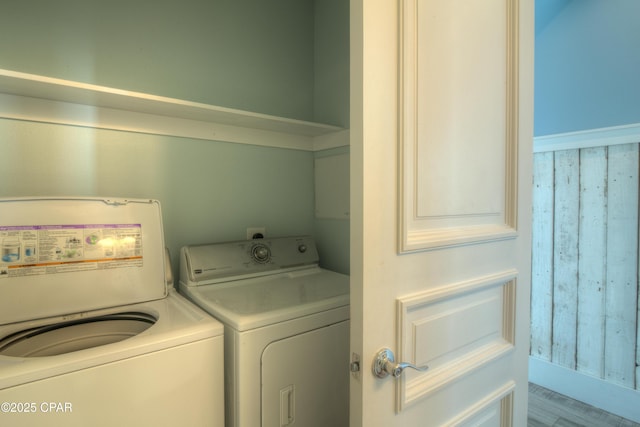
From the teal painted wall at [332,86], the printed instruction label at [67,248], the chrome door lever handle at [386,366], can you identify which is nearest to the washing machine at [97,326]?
the printed instruction label at [67,248]

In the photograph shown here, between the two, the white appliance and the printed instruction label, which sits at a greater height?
the printed instruction label

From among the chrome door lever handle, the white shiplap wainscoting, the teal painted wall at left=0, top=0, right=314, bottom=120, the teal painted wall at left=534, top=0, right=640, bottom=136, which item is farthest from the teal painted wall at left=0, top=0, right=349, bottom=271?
the white shiplap wainscoting

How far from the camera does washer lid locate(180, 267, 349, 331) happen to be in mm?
1126

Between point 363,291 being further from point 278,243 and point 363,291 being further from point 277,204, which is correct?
point 277,204

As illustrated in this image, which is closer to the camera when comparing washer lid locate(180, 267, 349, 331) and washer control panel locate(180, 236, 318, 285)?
washer lid locate(180, 267, 349, 331)

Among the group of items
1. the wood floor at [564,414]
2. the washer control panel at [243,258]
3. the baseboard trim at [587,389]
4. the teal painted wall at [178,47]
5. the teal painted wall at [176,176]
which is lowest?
the wood floor at [564,414]

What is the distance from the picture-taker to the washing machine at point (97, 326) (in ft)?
2.66

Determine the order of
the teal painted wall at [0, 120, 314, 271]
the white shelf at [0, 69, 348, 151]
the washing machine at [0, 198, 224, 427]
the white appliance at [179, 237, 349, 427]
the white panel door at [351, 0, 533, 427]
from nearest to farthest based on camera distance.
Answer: the white panel door at [351, 0, 533, 427] → the washing machine at [0, 198, 224, 427] → the white appliance at [179, 237, 349, 427] → the white shelf at [0, 69, 348, 151] → the teal painted wall at [0, 120, 314, 271]

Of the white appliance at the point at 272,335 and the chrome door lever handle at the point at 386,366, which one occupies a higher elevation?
the chrome door lever handle at the point at 386,366

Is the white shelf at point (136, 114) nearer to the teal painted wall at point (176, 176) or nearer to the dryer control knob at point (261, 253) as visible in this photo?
the teal painted wall at point (176, 176)

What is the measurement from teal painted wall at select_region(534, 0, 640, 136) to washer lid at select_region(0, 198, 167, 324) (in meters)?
2.65

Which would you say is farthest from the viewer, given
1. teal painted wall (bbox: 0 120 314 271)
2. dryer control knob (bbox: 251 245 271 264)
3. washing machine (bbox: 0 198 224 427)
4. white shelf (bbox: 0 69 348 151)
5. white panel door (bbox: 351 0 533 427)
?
dryer control knob (bbox: 251 245 271 264)

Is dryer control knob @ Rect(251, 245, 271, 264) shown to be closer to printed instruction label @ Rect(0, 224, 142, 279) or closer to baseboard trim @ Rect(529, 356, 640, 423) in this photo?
printed instruction label @ Rect(0, 224, 142, 279)

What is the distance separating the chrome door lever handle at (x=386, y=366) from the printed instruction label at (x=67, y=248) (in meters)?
1.10
